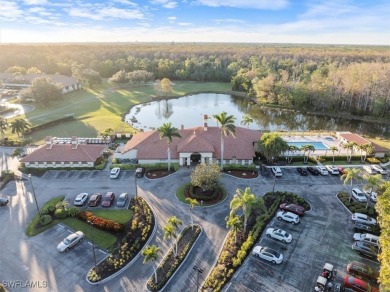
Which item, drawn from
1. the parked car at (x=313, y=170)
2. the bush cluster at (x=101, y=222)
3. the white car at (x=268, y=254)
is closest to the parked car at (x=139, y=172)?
the bush cluster at (x=101, y=222)

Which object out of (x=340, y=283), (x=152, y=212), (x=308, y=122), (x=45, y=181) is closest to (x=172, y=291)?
(x=152, y=212)

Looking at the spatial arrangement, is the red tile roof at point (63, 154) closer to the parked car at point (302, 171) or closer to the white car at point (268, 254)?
the white car at point (268, 254)

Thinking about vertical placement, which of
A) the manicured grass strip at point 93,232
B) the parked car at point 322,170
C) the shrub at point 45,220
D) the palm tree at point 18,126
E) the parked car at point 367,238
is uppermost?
the palm tree at point 18,126

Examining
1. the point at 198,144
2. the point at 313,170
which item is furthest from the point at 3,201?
the point at 313,170

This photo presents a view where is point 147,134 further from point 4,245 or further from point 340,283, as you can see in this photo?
point 340,283

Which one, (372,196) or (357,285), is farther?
(372,196)

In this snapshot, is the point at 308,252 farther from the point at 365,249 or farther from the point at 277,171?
the point at 277,171
